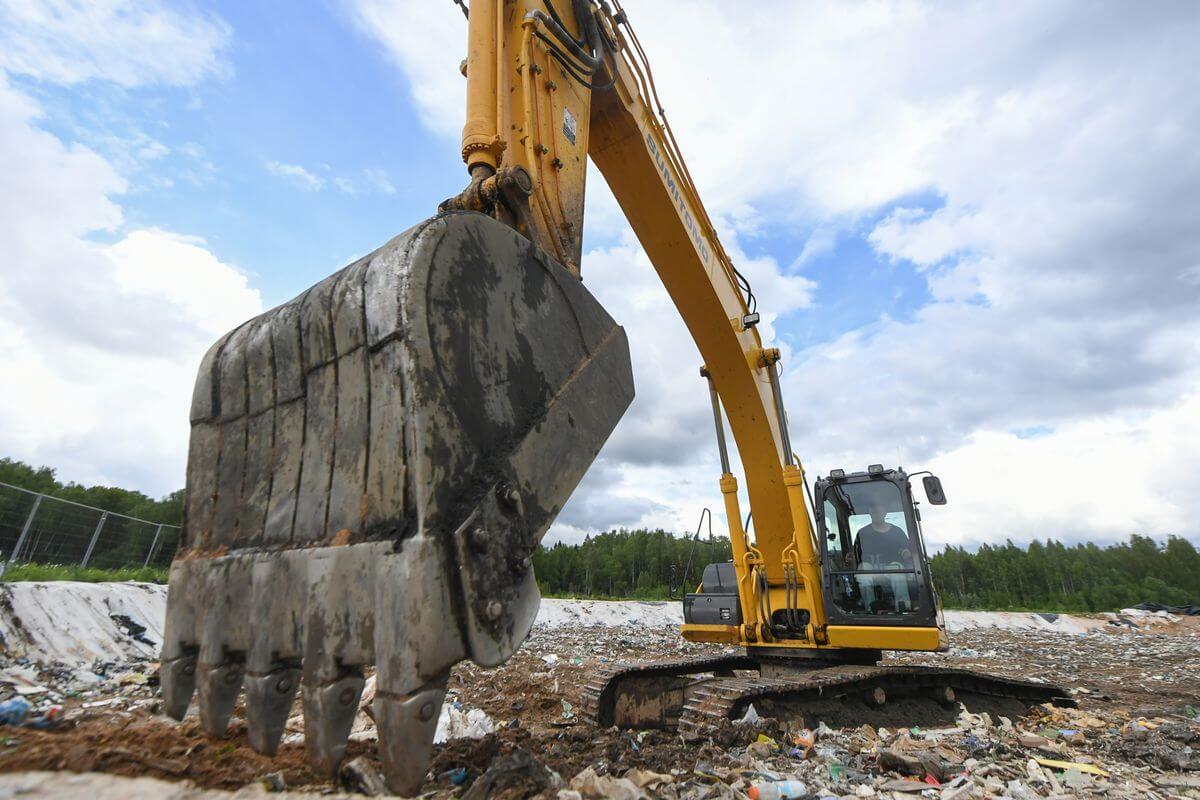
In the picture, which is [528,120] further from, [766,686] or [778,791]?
[766,686]

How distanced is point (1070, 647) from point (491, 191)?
60.9 ft

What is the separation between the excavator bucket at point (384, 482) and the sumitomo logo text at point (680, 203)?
287 cm

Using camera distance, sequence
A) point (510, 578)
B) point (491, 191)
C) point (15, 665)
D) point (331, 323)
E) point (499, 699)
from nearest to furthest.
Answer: point (510, 578) < point (331, 323) < point (491, 191) < point (499, 699) < point (15, 665)

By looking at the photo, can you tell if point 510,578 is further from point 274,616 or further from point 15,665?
point 15,665

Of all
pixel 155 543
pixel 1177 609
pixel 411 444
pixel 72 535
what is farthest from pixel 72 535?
pixel 1177 609

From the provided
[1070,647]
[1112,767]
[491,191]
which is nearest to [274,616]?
[491,191]

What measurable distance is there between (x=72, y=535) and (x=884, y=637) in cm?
1072

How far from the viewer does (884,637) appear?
4906 mm

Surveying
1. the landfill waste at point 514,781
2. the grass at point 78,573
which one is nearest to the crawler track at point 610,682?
the landfill waste at point 514,781

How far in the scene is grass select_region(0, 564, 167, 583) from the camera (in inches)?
304

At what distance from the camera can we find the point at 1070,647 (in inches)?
598

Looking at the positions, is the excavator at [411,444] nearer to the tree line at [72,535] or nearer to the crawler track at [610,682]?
the crawler track at [610,682]

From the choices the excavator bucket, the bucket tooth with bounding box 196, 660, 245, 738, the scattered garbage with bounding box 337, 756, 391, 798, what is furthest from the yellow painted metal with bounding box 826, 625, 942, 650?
the bucket tooth with bounding box 196, 660, 245, 738

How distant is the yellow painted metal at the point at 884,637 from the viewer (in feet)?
15.7
